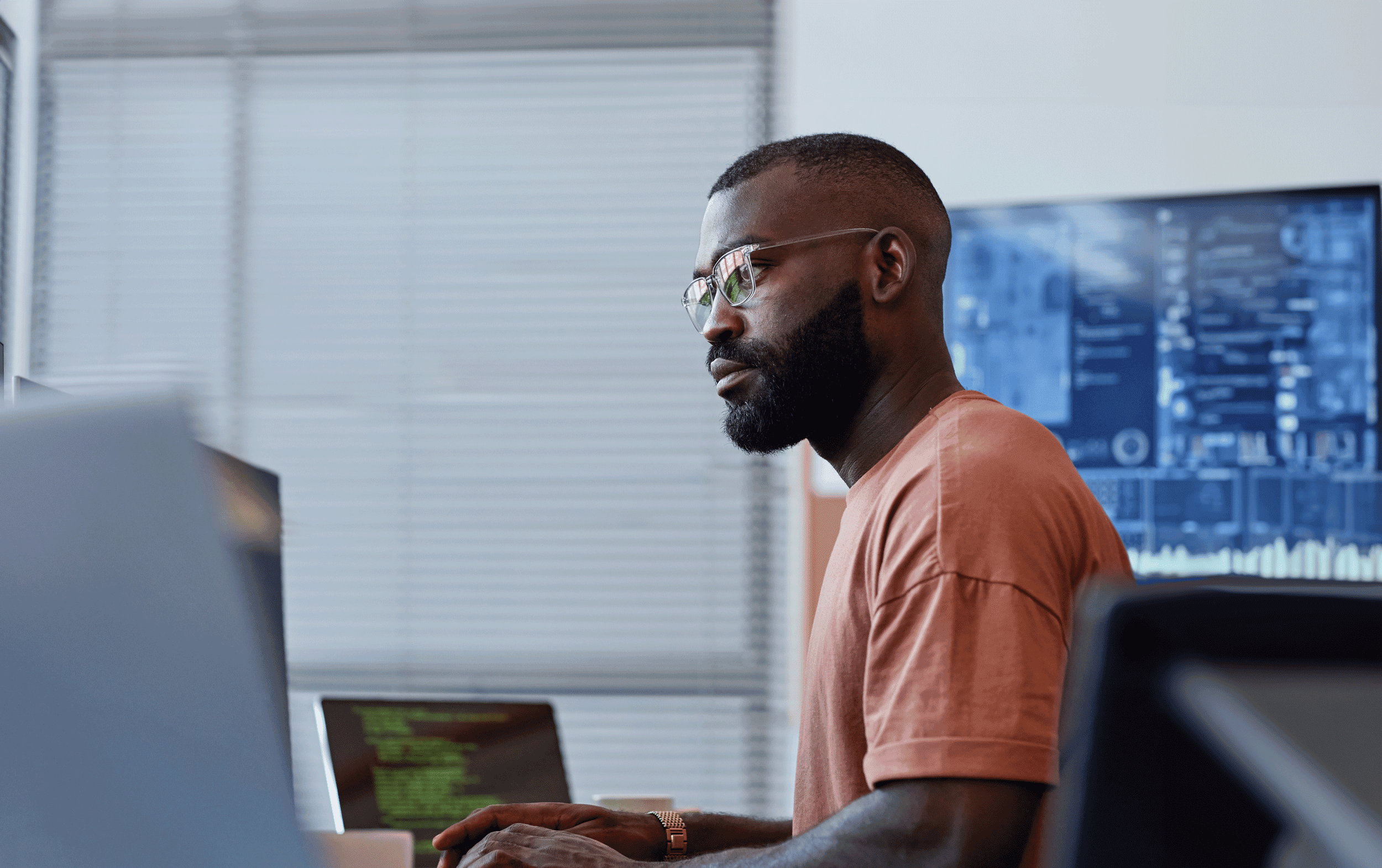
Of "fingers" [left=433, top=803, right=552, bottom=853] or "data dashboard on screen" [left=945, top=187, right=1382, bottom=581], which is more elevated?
"data dashboard on screen" [left=945, top=187, right=1382, bottom=581]

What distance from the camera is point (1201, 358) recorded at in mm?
2168

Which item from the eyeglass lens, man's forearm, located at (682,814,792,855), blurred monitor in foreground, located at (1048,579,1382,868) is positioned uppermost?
the eyeglass lens

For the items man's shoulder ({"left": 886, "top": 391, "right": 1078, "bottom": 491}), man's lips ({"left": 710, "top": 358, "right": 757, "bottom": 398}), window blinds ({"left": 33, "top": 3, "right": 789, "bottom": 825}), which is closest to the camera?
man's shoulder ({"left": 886, "top": 391, "right": 1078, "bottom": 491})

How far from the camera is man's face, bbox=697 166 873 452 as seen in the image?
4.09ft

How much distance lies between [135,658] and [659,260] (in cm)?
237

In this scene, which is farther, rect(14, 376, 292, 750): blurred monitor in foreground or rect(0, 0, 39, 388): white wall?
rect(0, 0, 39, 388): white wall

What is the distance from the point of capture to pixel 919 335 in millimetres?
1255

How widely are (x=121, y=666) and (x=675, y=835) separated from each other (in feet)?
3.32

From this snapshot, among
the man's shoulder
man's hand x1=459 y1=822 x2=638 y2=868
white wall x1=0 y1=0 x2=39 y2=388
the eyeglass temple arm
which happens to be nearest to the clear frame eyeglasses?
the eyeglass temple arm

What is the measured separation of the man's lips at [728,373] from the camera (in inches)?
52.5

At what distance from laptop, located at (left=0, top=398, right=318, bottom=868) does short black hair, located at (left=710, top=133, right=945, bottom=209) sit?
Answer: 3.46ft

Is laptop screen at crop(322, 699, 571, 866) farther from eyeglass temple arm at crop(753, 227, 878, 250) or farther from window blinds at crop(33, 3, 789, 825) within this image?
window blinds at crop(33, 3, 789, 825)

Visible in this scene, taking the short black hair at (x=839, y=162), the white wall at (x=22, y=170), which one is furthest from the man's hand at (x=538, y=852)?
the white wall at (x=22, y=170)

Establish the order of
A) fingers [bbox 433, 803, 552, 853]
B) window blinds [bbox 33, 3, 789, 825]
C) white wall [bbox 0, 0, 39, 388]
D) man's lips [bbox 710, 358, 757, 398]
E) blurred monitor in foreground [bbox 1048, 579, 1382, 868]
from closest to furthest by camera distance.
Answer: blurred monitor in foreground [bbox 1048, 579, 1382, 868], fingers [bbox 433, 803, 552, 853], man's lips [bbox 710, 358, 757, 398], window blinds [bbox 33, 3, 789, 825], white wall [bbox 0, 0, 39, 388]
